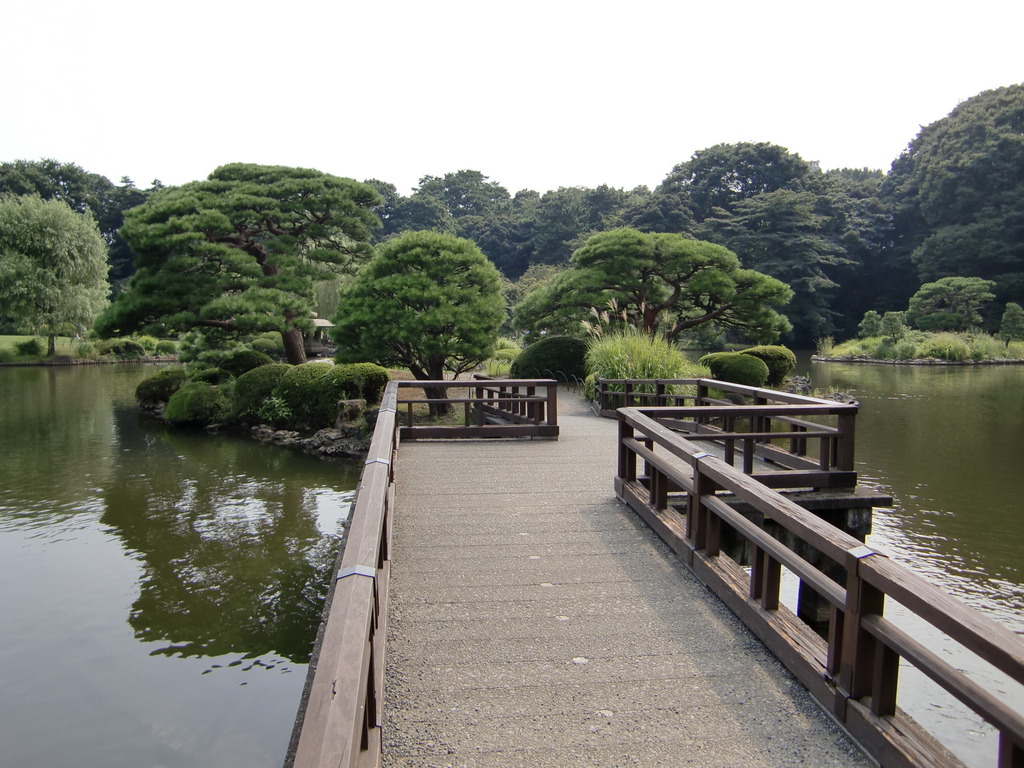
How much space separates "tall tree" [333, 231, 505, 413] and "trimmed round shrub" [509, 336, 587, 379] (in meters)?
2.53

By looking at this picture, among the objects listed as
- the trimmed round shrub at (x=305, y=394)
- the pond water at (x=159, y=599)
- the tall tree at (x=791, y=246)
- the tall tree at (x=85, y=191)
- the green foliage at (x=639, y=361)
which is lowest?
the pond water at (x=159, y=599)

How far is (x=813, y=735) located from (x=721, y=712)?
29 cm

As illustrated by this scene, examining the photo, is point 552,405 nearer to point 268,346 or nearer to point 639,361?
point 639,361

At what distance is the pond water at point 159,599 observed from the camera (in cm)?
462

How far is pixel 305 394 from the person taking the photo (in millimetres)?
13891

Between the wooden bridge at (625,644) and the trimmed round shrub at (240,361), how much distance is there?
1322cm

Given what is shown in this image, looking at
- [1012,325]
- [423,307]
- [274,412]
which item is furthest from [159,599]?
[1012,325]

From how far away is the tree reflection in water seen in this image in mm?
5941

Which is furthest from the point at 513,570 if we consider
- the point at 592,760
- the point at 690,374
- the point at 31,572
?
the point at 690,374

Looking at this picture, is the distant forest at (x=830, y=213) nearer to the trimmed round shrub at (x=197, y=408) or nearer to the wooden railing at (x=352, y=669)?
the trimmed round shrub at (x=197, y=408)

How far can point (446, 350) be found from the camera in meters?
14.2

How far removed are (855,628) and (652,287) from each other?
649 inches

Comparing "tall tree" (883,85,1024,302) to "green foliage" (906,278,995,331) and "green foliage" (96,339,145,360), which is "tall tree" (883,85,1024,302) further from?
"green foliage" (96,339,145,360)

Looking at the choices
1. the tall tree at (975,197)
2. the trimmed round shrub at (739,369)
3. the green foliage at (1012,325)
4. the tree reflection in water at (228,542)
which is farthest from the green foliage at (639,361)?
the tall tree at (975,197)
